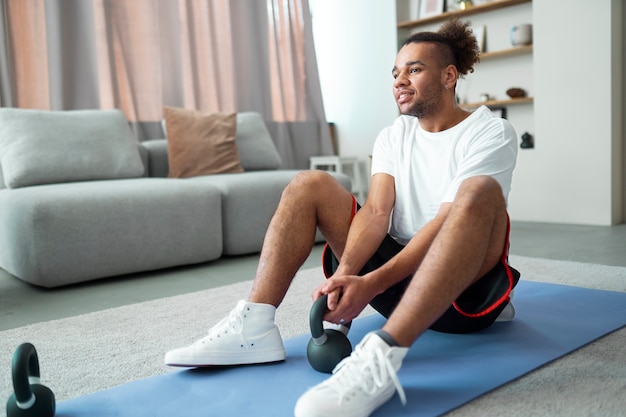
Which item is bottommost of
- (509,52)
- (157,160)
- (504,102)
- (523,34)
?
(157,160)

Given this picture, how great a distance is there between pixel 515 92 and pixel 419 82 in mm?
3138

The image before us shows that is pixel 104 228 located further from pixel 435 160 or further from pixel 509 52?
pixel 509 52

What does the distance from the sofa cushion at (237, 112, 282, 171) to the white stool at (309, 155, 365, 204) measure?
0.99 meters

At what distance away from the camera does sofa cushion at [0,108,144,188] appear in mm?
2953

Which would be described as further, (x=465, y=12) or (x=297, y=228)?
(x=465, y=12)

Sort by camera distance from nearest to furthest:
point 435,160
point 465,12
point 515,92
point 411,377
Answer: point 411,377 → point 435,160 → point 515,92 → point 465,12

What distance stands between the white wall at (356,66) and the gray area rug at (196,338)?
2.89 metres

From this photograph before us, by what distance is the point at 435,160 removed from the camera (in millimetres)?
1574

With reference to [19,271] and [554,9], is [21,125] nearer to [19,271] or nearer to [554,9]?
[19,271]

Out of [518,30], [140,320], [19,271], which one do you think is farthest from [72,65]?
[518,30]

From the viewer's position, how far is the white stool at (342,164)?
197 inches

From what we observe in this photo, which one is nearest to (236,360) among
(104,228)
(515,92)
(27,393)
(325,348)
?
(325,348)

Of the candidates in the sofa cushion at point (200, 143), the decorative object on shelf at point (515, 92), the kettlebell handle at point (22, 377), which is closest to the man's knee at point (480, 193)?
the kettlebell handle at point (22, 377)

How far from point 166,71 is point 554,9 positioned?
8.94 ft
